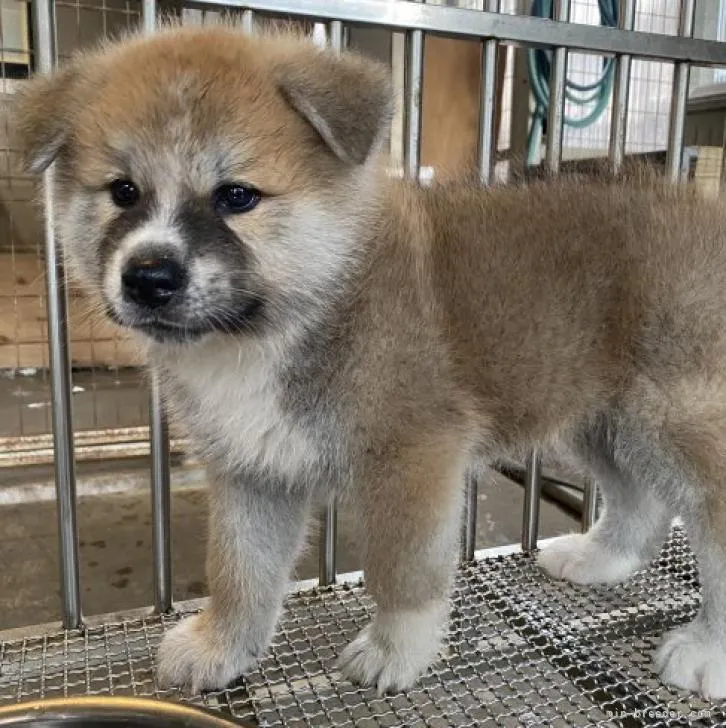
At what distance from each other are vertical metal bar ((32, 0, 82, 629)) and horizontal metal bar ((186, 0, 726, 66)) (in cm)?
26

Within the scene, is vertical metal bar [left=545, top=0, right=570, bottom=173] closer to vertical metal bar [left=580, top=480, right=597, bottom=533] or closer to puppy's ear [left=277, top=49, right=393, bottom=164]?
puppy's ear [left=277, top=49, right=393, bottom=164]

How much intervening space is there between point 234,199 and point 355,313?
23cm

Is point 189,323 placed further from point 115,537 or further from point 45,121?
point 115,537

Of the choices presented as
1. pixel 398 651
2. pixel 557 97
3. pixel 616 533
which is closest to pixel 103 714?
pixel 398 651

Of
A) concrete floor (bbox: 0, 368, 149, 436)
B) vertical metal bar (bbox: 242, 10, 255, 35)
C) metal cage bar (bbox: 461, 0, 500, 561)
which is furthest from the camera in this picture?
concrete floor (bbox: 0, 368, 149, 436)

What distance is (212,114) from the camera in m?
1.05

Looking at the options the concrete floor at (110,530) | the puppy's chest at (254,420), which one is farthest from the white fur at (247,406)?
the concrete floor at (110,530)

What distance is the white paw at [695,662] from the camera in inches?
50.2

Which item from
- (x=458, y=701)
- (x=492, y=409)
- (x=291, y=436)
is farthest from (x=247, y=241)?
(x=458, y=701)

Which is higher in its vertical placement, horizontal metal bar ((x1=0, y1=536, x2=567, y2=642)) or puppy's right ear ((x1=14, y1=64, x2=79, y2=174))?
puppy's right ear ((x1=14, y1=64, x2=79, y2=174))

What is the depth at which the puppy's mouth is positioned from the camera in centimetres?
104

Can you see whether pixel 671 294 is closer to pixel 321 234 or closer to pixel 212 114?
pixel 321 234

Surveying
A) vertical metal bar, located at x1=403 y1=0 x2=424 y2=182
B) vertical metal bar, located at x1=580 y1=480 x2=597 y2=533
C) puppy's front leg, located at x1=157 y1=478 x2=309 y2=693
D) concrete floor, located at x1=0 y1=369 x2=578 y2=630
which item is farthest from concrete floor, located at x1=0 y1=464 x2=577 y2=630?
vertical metal bar, located at x1=403 y1=0 x2=424 y2=182

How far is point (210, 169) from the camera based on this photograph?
3.44 feet
